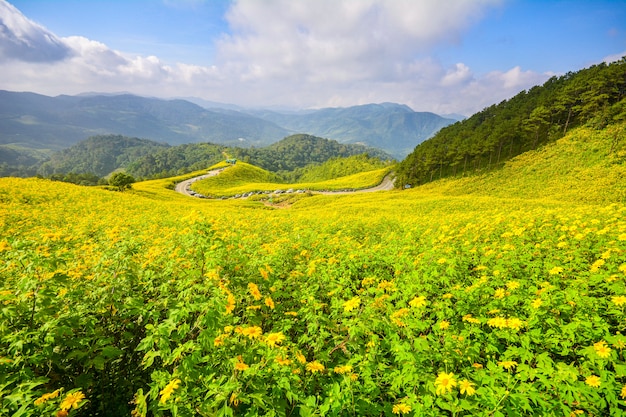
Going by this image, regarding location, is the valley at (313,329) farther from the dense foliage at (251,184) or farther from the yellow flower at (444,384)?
the dense foliage at (251,184)

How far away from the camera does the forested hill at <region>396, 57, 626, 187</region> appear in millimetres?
49281

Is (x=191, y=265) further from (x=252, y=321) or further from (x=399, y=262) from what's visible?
(x=399, y=262)

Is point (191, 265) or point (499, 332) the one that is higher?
point (191, 265)

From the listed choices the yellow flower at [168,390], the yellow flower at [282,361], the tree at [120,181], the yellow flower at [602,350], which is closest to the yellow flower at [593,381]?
the yellow flower at [602,350]

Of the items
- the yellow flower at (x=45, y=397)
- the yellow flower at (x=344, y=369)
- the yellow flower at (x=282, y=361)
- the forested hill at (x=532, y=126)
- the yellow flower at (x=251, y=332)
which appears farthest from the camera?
the forested hill at (x=532, y=126)

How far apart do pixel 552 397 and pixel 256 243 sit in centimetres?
713

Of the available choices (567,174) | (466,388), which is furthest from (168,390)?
(567,174)

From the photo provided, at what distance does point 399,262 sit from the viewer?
8.14 m

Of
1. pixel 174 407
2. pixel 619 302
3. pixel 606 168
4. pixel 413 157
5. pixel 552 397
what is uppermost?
pixel 413 157

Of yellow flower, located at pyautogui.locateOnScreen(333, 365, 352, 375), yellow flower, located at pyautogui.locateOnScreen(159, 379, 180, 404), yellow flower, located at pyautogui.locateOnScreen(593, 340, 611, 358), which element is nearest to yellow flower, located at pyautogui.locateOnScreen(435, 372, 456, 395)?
yellow flower, located at pyautogui.locateOnScreen(333, 365, 352, 375)

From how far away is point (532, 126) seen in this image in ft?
179

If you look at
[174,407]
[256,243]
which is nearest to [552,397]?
[174,407]

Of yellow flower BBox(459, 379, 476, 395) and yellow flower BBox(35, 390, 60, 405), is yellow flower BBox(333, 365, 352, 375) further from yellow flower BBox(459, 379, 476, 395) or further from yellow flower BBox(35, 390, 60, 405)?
yellow flower BBox(35, 390, 60, 405)

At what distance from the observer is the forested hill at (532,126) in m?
49.3
